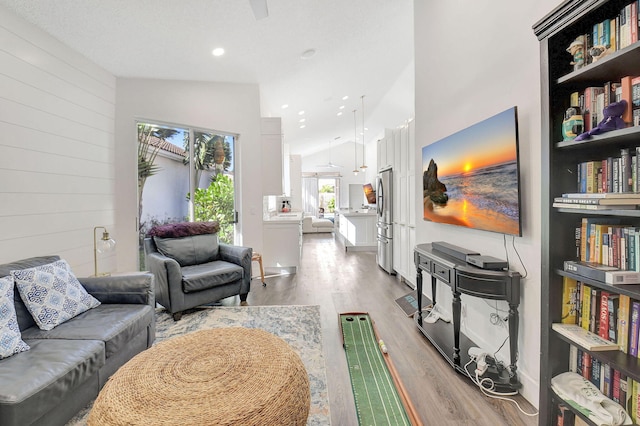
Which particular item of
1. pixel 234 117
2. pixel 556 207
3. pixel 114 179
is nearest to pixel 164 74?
pixel 234 117

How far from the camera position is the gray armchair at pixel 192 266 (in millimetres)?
2980

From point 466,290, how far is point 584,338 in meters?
0.73

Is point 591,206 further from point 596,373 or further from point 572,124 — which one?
point 596,373

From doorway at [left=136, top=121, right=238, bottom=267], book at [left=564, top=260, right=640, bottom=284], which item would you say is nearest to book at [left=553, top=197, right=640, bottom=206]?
book at [left=564, top=260, right=640, bottom=284]

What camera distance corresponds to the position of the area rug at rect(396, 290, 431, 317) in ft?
10.4

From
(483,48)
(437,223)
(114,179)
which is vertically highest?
(483,48)

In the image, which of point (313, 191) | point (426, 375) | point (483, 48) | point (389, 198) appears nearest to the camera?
point (426, 375)

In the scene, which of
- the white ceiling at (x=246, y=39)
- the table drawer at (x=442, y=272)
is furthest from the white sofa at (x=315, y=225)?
the table drawer at (x=442, y=272)

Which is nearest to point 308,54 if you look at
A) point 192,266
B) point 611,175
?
point 192,266

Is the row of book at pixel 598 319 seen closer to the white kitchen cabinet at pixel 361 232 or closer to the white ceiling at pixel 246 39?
the white ceiling at pixel 246 39

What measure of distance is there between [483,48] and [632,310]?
6.39 feet

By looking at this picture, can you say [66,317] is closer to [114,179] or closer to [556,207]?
[114,179]

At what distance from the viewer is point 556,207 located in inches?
54.3

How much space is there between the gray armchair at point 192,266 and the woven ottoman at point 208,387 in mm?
1571
